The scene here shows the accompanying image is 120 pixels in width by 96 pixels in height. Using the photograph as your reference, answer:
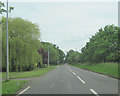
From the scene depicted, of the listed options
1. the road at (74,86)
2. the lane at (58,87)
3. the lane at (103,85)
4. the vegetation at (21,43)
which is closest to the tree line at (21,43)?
the vegetation at (21,43)

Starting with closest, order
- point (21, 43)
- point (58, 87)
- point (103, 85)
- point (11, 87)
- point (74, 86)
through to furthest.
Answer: point (11, 87) < point (58, 87) < point (74, 86) < point (103, 85) < point (21, 43)

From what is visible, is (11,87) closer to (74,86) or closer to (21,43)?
(74,86)

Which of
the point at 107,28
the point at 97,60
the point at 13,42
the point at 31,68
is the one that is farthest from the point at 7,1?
the point at 97,60

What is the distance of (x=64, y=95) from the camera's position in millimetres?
7887

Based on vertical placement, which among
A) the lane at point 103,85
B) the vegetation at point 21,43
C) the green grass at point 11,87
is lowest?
the lane at point 103,85

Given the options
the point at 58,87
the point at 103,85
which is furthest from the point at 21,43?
the point at 103,85

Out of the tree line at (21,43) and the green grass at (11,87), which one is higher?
the tree line at (21,43)

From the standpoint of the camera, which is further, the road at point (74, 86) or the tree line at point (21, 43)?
the tree line at point (21, 43)

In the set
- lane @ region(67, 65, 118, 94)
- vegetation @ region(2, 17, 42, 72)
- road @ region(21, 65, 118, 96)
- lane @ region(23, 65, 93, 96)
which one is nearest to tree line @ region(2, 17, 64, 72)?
vegetation @ region(2, 17, 42, 72)

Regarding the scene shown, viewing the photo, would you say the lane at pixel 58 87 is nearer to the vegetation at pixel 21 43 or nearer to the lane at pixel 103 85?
the lane at pixel 103 85

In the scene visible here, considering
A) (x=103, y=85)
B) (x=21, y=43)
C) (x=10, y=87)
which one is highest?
(x=21, y=43)

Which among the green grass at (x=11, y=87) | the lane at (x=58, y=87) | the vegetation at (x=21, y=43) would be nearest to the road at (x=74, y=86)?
the lane at (x=58, y=87)

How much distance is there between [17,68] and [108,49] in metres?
20.8

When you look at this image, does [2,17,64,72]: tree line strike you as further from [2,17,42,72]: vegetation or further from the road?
the road
